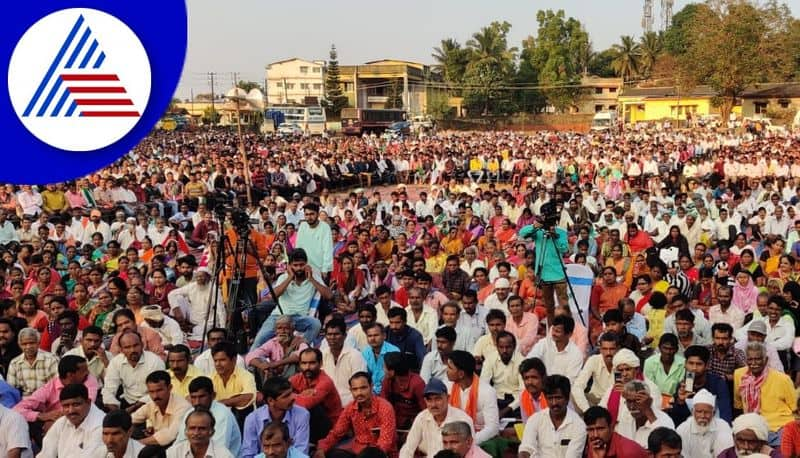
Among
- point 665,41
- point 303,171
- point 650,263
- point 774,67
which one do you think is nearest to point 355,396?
point 650,263

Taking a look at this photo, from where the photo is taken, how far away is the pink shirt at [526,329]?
5695 millimetres

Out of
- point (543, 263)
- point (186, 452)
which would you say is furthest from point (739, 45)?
point (186, 452)

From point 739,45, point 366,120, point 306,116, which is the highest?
point 739,45

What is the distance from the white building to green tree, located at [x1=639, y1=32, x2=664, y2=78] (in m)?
29.5

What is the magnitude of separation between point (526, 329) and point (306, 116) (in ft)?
129

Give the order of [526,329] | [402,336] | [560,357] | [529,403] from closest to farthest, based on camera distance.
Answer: [529,403], [560,357], [402,336], [526,329]

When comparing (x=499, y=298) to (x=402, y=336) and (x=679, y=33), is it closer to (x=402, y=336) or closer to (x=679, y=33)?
(x=402, y=336)

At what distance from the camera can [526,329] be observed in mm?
5730

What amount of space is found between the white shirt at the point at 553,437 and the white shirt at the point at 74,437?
7.05 feet

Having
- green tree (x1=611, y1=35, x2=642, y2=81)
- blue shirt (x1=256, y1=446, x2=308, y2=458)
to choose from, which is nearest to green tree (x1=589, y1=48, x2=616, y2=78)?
green tree (x1=611, y1=35, x2=642, y2=81)

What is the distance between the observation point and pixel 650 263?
23.5ft

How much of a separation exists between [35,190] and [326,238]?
22.3ft

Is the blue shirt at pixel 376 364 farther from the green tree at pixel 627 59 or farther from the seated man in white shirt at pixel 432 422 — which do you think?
the green tree at pixel 627 59

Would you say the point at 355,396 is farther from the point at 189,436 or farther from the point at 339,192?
the point at 339,192
